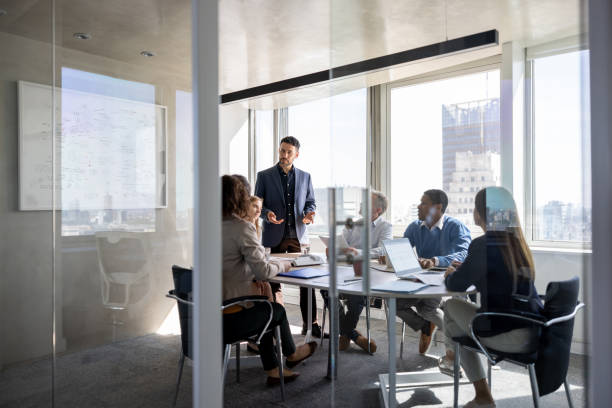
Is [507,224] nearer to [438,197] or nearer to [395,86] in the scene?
[438,197]

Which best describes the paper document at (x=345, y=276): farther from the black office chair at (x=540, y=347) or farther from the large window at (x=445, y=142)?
the black office chair at (x=540, y=347)

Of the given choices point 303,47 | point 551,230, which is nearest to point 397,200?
point 551,230

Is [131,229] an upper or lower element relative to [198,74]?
lower

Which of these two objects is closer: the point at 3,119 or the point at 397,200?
the point at 397,200

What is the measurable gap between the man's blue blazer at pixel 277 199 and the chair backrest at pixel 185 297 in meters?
2.49

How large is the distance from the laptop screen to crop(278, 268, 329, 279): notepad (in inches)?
25.6

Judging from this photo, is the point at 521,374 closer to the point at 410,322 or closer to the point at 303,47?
the point at 410,322

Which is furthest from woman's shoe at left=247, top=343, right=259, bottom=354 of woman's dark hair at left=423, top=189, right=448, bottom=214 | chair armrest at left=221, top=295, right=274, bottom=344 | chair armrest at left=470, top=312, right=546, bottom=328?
woman's dark hair at left=423, top=189, right=448, bottom=214

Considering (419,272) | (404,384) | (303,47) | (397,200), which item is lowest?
(404,384)

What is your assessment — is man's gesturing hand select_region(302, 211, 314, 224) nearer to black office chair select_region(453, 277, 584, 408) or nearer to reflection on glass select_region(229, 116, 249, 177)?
reflection on glass select_region(229, 116, 249, 177)

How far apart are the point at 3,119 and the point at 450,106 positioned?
2.36 m

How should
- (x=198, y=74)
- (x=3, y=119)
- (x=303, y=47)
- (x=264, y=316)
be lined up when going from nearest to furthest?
(x=198, y=74) → (x=3, y=119) → (x=264, y=316) → (x=303, y=47)

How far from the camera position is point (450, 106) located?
2.13 metres

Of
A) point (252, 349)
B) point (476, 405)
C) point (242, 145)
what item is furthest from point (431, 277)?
point (242, 145)
